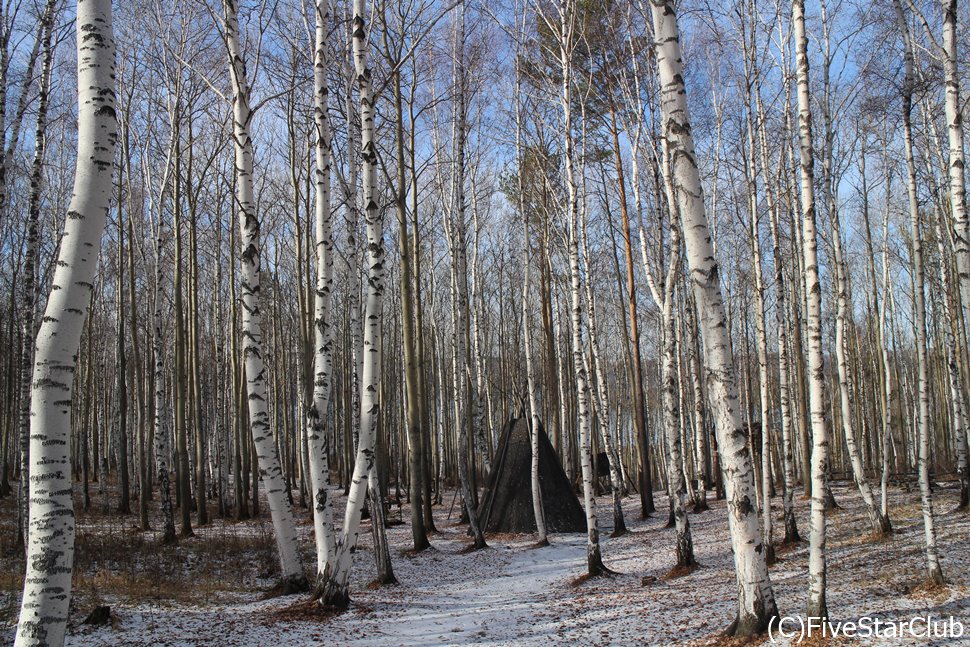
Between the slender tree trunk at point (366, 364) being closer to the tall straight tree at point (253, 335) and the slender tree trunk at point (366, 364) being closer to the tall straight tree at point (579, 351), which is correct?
the tall straight tree at point (253, 335)

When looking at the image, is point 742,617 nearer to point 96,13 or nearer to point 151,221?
point 96,13

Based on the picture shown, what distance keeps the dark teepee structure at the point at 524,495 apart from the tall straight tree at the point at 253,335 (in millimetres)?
6900

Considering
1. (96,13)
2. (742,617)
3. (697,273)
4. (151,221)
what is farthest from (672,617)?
(151,221)

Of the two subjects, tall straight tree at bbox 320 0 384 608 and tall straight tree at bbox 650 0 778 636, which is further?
tall straight tree at bbox 320 0 384 608

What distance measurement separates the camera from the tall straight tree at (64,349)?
3.11m

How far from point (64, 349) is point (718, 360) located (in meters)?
4.36

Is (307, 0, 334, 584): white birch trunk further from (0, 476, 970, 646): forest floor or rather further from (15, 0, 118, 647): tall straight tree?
(15, 0, 118, 647): tall straight tree

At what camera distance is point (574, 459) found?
2622 centimetres

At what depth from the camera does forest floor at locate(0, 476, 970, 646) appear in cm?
572

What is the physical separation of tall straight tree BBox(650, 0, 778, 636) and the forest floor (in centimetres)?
44

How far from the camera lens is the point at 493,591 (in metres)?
8.19

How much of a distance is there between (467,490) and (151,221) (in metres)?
8.99

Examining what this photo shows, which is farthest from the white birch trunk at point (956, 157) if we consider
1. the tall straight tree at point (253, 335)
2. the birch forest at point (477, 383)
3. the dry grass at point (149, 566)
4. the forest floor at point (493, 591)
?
the dry grass at point (149, 566)

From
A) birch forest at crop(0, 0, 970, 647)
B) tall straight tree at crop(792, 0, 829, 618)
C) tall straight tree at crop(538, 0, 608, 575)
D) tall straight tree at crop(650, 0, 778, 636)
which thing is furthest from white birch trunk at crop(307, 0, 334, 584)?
tall straight tree at crop(792, 0, 829, 618)
